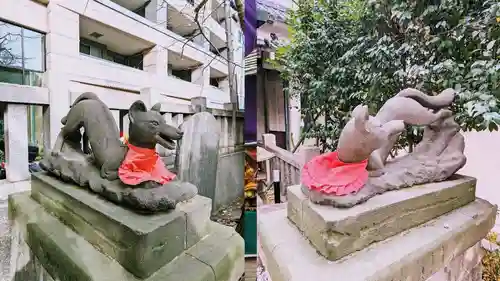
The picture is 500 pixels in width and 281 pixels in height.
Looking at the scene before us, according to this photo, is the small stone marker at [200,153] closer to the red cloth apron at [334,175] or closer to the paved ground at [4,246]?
the red cloth apron at [334,175]

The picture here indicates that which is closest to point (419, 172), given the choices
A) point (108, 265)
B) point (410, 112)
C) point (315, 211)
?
point (410, 112)

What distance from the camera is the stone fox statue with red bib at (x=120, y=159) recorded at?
0.69 meters

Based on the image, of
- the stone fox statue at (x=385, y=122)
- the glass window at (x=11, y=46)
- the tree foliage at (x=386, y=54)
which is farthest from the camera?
the tree foliage at (x=386, y=54)

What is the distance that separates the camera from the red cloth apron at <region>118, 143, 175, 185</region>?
27.6 inches

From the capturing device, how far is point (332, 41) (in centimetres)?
109

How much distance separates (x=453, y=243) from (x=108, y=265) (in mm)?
1100

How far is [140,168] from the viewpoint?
0.71m

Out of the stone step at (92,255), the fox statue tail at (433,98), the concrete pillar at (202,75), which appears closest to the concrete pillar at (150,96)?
the concrete pillar at (202,75)

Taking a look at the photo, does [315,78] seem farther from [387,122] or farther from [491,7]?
[491,7]

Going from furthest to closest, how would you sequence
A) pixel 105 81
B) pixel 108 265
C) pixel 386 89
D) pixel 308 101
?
pixel 386 89 < pixel 308 101 < pixel 105 81 < pixel 108 265

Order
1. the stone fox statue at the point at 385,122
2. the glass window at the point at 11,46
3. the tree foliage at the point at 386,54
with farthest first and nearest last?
the tree foliage at the point at 386,54 → the stone fox statue at the point at 385,122 → the glass window at the point at 11,46

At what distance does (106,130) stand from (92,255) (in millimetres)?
301

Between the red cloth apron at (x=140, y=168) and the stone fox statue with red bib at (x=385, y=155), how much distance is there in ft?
1.52

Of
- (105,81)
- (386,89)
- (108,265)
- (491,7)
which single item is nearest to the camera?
(108,265)
